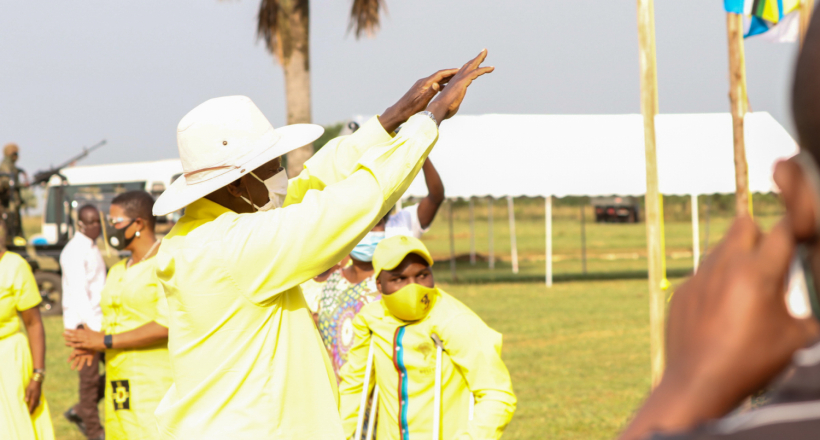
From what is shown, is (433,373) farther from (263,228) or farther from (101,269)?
(101,269)

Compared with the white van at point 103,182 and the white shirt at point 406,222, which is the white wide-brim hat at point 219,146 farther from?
the white van at point 103,182

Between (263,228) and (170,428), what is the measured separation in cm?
68

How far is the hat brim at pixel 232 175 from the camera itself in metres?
2.28

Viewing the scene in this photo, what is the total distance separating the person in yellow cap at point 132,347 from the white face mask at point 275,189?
6.75 ft

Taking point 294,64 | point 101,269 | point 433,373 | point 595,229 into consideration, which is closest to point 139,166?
point 294,64

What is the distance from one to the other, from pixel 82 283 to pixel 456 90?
5.75 meters

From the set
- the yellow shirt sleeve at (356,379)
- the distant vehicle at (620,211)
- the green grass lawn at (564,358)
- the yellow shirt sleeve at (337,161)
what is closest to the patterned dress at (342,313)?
the yellow shirt sleeve at (356,379)

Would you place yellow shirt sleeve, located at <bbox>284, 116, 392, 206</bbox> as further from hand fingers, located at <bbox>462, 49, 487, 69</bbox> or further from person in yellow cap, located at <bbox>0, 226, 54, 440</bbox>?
person in yellow cap, located at <bbox>0, 226, 54, 440</bbox>

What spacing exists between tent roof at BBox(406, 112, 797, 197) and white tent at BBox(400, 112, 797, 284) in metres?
0.02

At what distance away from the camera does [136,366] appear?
4.30 m

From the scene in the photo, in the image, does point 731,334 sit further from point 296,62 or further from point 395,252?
point 296,62

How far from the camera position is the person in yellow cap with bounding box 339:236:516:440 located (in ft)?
10.7

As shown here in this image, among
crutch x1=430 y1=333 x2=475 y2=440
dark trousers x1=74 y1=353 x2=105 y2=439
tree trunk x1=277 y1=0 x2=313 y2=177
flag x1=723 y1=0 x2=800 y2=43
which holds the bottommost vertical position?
dark trousers x1=74 y1=353 x2=105 y2=439

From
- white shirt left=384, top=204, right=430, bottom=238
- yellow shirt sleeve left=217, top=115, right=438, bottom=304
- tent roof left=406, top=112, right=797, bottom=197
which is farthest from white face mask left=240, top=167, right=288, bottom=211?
tent roof left=406, top=112, right=797, bottom=197
